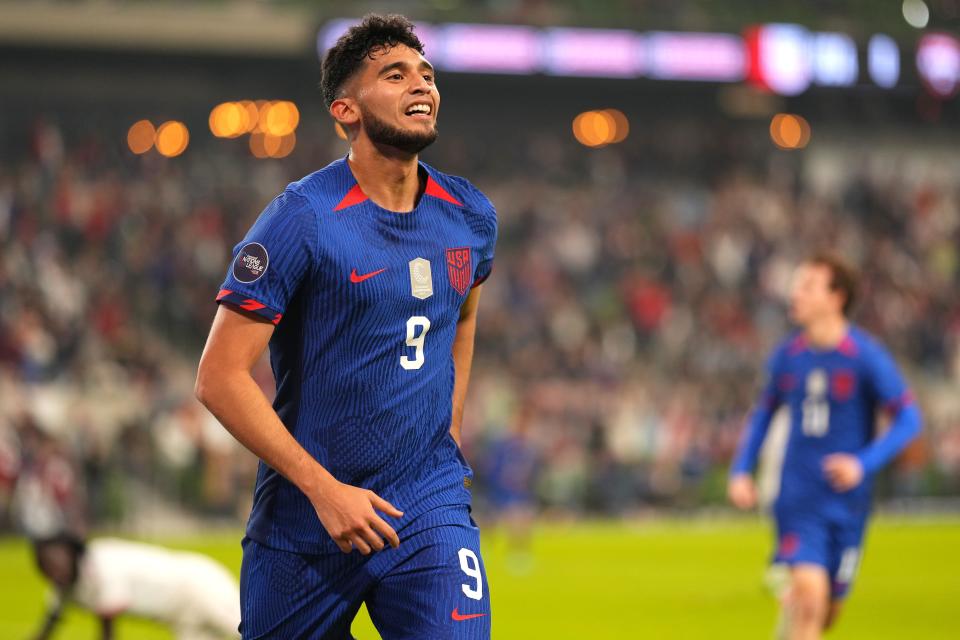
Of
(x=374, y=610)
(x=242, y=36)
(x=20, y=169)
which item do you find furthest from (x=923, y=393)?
(x=374, y=610)

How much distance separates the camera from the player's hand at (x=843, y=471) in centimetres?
758

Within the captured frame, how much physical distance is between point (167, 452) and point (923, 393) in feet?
54.8

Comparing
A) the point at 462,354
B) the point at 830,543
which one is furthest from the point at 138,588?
the point at 462,354

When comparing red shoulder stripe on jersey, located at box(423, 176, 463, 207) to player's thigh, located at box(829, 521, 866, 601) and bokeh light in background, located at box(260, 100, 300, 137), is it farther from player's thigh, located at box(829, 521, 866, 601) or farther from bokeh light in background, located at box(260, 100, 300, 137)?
bokeh light in background, located at box(260, 100, 300, 137)

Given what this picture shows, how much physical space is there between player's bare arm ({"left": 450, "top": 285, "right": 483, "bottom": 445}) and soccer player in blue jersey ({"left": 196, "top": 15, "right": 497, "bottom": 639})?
34 centimetres

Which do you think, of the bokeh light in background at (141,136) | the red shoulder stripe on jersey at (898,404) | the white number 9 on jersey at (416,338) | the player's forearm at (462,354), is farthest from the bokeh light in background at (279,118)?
the white number 9 on jersey at (416,338)

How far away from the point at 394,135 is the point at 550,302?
23.8 meters

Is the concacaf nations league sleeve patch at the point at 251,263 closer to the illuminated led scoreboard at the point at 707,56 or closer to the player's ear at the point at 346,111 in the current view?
the player's ear at the point at 346,111

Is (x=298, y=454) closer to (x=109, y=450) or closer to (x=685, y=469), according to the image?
(x=109, y=450)

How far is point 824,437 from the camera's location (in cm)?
808

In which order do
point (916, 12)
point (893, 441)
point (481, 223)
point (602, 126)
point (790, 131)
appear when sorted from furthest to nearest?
point (790, 131) → point (602, 126) → point (916, 12) → point (893, 441) → point (481, 223)

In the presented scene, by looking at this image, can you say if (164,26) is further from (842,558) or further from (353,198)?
(353,198)

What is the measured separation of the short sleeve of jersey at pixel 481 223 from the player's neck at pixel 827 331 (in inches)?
159

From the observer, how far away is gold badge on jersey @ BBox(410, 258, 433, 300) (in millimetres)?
4172
